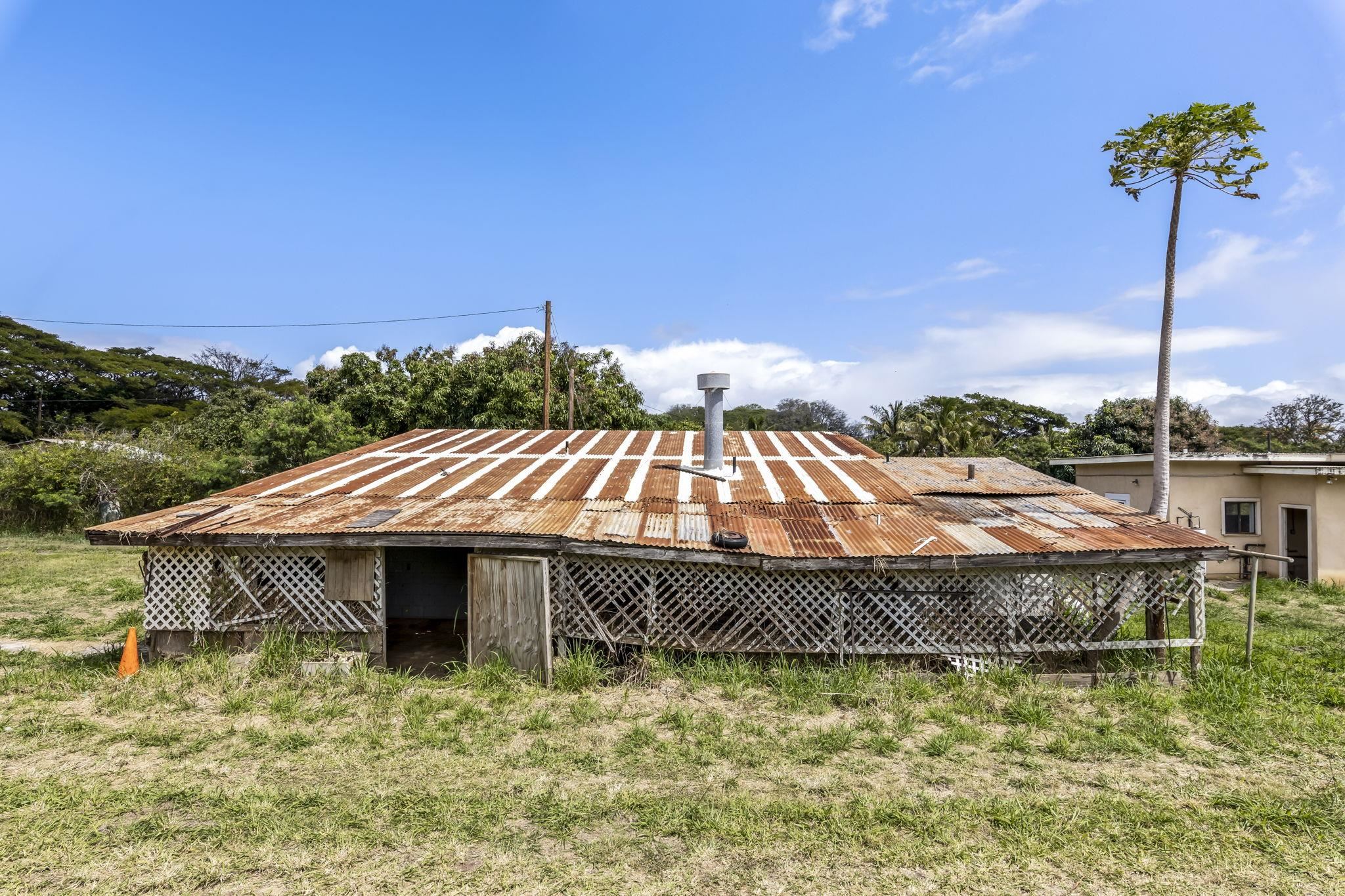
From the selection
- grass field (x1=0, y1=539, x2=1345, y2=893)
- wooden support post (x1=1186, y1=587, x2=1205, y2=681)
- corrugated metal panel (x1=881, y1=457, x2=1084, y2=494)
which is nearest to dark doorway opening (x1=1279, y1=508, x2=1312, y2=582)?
corrugated metal panel (x1=881, y1=457, x2=1084, y2=494)

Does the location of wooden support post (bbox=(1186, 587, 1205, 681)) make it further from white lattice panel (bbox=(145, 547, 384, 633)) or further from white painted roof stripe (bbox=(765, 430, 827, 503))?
white lattice panel (bbox=(145, 547, 384, 633))

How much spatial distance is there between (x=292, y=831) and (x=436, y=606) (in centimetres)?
717

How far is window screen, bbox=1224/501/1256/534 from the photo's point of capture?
16375 millimetres

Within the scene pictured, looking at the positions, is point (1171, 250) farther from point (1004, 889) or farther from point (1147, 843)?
point (1004, 889)

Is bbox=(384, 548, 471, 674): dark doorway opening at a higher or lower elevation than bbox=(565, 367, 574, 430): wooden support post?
lower

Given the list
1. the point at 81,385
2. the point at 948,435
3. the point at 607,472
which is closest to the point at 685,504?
the point at 607,472

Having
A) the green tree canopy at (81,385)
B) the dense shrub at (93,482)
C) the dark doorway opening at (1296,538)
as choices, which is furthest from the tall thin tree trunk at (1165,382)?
the green tree canopy at (81,385)

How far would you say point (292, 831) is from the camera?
4598 mm

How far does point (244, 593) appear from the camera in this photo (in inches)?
324

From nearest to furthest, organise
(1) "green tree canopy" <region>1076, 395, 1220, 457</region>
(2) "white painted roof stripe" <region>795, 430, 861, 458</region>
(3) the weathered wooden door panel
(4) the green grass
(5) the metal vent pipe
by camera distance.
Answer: (3) the weathered wooden door panel < (4) the green grass < (5) the metal vent pipe < (2) "white painted roof stripe" <region>795, 430, 861, 458</region> < (1) "green tree canopy" <region>1076, 395, 1220, 457</region>

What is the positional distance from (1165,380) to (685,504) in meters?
12.5

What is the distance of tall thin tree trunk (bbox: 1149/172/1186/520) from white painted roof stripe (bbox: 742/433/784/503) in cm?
913

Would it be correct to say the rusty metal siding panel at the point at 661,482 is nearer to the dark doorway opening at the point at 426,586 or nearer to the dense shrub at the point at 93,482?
the dark doorway opening at the point at 426,586

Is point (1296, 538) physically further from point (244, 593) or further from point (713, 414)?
point (244, 593)
